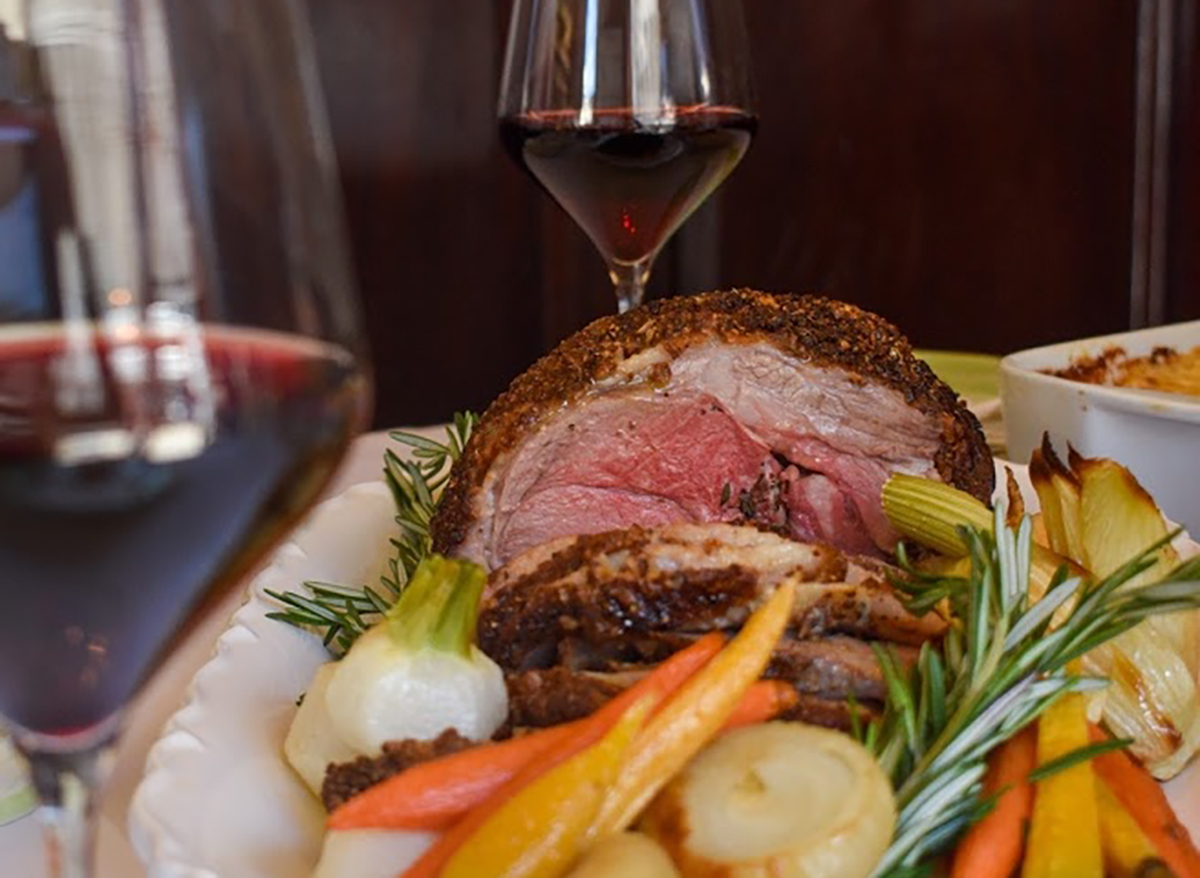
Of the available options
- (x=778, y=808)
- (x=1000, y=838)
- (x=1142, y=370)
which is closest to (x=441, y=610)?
(x=778, y=808)

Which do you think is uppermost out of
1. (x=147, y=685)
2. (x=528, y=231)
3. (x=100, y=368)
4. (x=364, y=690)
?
(x=100, y=368)

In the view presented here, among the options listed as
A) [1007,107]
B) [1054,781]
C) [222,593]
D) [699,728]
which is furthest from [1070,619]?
[1007,107]

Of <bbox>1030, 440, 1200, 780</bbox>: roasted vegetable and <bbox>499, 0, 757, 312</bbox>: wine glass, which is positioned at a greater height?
<bbox>499, 0, 757, 312</bbox>: wine glass

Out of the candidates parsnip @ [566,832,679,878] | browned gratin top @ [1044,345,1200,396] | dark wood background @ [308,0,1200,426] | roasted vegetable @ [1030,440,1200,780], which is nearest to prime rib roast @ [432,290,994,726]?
roasted vegetable @ [1030,440,1200,780]

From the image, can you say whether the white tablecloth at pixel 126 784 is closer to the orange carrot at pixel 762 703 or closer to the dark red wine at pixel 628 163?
the orange carrot at pixel 762 703

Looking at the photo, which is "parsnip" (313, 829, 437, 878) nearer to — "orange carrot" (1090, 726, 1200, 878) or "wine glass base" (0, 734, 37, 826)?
"wine glass base" (0, 734, 37, 826)

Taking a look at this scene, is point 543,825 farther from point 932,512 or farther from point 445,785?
point 932,512

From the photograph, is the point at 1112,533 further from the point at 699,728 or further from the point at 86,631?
the point at 86,631
